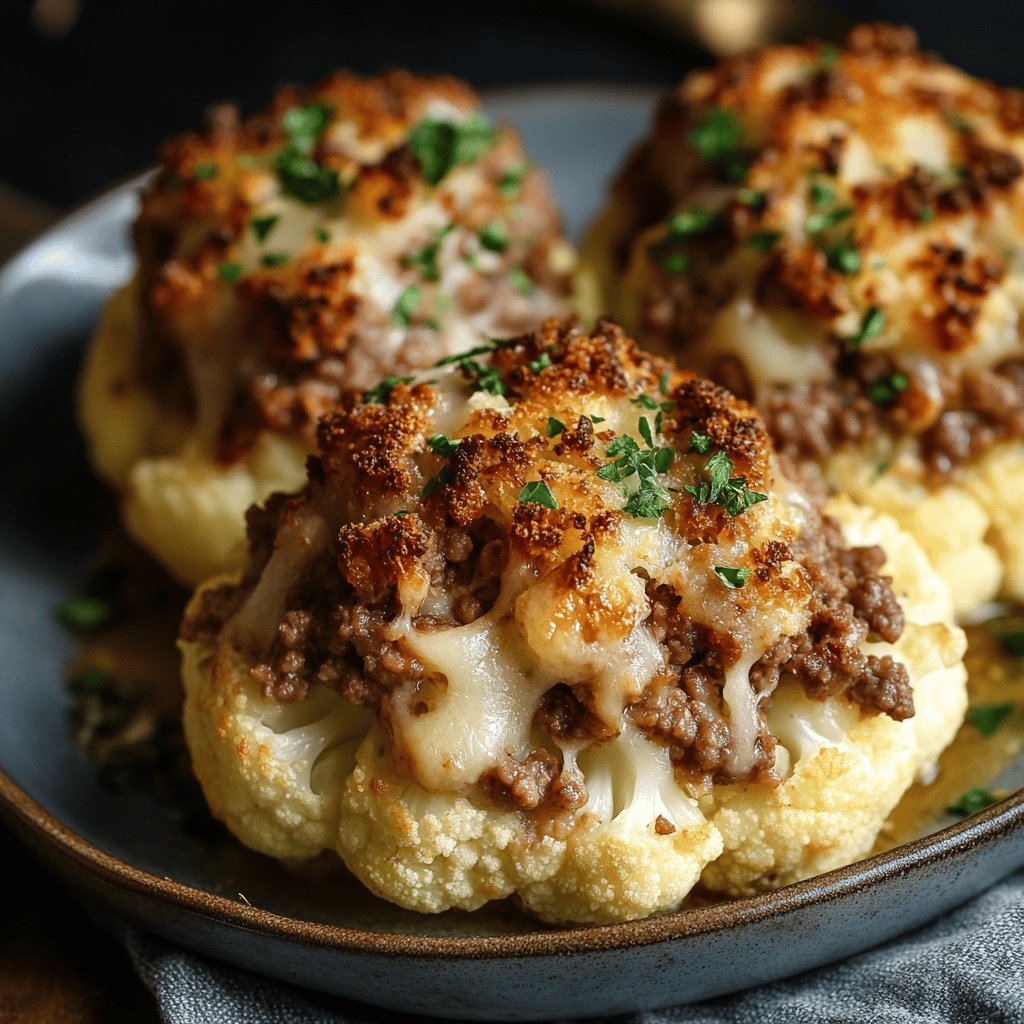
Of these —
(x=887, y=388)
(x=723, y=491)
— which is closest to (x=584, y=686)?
(x=723, y=491)

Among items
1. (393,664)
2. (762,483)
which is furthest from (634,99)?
(393,664)

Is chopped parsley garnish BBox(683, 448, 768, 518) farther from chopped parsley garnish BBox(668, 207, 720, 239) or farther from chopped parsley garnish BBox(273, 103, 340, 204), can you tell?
chopped parsley garnish BBox(273, 103, 340, 204)

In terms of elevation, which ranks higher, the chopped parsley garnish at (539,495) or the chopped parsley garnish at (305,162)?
the chopped parsley garnish at (539,495)

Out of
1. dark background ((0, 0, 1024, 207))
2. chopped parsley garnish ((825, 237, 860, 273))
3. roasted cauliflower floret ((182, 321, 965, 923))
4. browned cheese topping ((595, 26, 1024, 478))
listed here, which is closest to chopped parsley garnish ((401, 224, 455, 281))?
browned cheese topping ((595, 26, 1024, 478))

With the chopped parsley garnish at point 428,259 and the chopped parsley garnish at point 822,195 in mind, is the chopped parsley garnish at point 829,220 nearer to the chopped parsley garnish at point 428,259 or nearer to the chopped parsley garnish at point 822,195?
the chopped parsley garnish at point 822,195

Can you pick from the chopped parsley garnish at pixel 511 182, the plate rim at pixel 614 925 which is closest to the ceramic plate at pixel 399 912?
the plate rim at pixel 614 925

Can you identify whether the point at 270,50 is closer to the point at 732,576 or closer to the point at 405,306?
the point at 405,306
